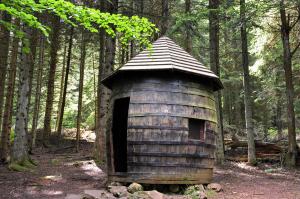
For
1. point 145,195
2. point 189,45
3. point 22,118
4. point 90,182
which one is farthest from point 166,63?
point 189,45

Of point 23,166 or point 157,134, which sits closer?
point 157,134

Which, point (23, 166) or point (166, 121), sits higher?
point (166, 121)

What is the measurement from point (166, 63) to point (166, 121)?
1543mm

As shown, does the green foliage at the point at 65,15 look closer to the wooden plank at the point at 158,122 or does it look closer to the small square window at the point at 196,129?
the wooden plank at the point at 158,122

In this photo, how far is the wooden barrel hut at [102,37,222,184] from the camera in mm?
7938

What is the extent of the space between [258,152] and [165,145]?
10287 mm

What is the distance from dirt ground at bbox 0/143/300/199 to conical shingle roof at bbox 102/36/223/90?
312 centimetres

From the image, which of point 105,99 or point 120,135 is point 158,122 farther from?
point 105,99

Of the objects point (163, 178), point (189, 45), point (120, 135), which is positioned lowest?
point (163, 178)

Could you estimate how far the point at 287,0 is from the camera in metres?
12.1

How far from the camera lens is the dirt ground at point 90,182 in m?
7.72

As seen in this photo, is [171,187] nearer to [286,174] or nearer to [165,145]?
[165,145]

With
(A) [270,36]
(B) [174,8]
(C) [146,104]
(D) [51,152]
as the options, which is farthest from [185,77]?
(B) [174,8]

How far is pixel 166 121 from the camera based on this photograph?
26.2ft
